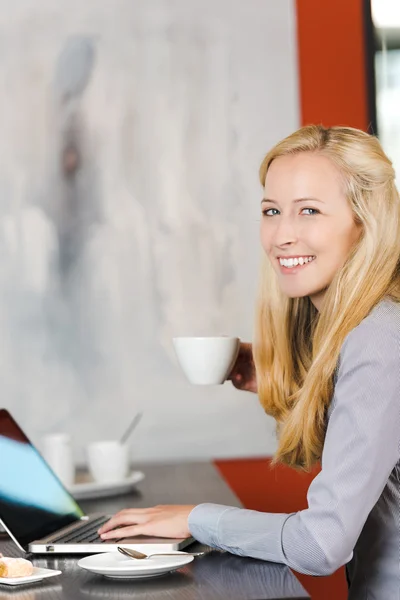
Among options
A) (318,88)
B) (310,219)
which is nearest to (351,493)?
(310,219)

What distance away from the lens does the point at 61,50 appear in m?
2.84

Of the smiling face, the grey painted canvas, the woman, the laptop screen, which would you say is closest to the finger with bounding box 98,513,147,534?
the woman

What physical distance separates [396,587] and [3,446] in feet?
2.54

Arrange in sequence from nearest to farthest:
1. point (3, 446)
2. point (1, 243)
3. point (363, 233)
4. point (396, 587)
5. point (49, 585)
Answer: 1. point (49, 585)
2. point (396, 587)
3. point (363, 233)
4. point (3, 446)
5. point (1, 243)

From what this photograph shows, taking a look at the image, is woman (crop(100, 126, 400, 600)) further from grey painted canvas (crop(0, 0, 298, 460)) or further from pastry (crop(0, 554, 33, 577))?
grey painted canvas (crop(0, 0, 298, 460))

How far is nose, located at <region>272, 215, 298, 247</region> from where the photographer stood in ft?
5.16

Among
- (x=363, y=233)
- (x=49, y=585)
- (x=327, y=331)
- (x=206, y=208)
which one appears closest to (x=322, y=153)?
(x=363, y=233)

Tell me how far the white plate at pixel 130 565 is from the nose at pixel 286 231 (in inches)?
23.0

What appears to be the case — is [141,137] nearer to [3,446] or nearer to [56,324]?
[56,324]

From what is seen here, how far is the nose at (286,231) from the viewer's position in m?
1.57

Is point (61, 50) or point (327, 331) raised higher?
point (61, 50)

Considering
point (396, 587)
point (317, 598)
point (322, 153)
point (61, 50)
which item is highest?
point (61, 50)

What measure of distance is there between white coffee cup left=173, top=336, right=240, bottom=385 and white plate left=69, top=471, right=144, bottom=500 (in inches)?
20.6

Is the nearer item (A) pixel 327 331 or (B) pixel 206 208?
Result: (A) pixel 327 331
